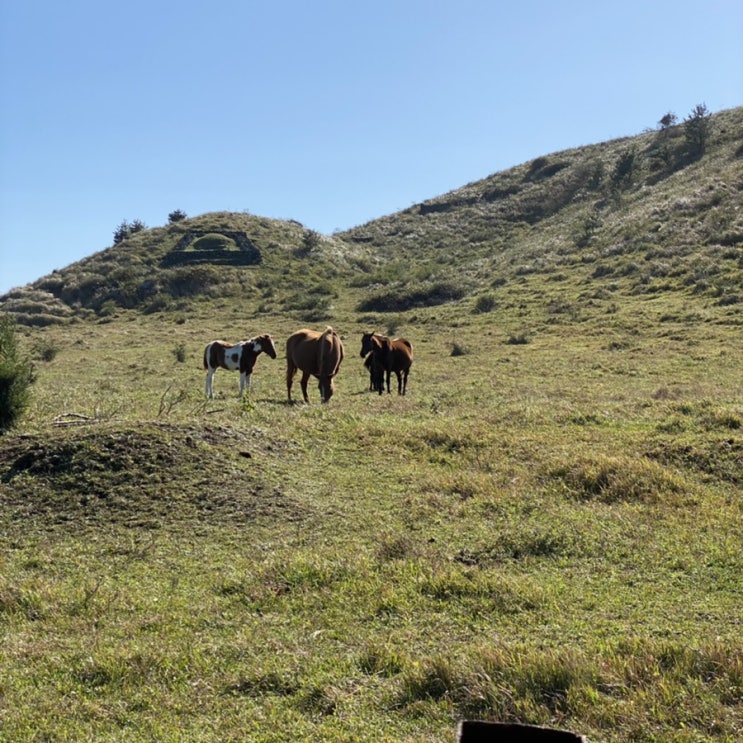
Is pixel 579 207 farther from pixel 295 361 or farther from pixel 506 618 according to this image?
pixel 506 618

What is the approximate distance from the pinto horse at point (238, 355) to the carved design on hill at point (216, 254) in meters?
41.7

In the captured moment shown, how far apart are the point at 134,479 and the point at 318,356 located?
26.7ft

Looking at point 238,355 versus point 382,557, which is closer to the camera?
point 382,557

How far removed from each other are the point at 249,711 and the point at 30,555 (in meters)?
4.33

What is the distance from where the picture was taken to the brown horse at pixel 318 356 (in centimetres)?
1670

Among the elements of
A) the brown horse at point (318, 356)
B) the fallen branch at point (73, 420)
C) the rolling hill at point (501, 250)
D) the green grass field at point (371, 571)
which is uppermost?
the rolling hill at point (501, 250)

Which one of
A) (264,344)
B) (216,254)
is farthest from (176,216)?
(264,344)

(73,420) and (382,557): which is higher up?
(73,420)

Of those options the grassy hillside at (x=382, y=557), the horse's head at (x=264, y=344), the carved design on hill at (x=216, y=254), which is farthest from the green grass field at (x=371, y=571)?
the carved design on hill at (x=216, y=254)

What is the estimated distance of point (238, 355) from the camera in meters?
18.7

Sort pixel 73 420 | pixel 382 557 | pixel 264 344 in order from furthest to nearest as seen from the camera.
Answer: pixel 264 344 → pixel 73 420 → pixel 382 557

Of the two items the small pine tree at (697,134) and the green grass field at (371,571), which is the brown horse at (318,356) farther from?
the small pine tree at (697,134)

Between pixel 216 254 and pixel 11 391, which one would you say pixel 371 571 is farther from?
pixel 216 254

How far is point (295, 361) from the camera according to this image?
1769cm
